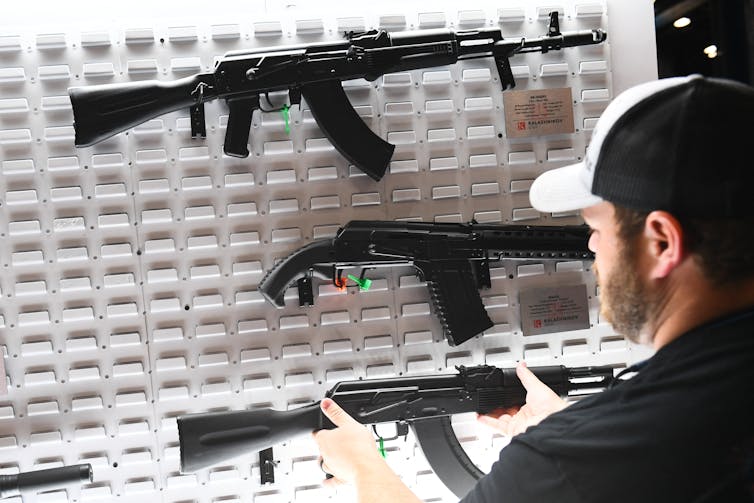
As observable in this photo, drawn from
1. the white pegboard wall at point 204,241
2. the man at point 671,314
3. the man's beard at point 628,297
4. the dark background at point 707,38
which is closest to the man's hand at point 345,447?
the white pegboard wall at point 204,241

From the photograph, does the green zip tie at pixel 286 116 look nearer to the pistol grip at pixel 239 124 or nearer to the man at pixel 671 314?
the pistol grip at pixel 239 124

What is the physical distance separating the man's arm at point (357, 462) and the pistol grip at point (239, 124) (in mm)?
785

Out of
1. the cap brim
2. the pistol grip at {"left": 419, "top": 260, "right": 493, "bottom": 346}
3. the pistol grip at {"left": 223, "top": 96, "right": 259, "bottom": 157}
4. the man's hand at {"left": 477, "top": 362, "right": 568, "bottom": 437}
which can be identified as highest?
the pistol grip at {"left": 223, "top": 96, "right": 259, "bottom": 157}

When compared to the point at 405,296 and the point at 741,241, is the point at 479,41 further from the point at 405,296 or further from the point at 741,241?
the point at 741,241

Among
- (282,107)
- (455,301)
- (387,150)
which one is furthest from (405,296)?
(282,107)

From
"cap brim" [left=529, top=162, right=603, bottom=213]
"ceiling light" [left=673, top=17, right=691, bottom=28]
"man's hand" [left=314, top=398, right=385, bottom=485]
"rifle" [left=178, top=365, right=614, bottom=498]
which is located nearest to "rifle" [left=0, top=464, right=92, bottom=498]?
"rifle" [left=178, top=365, right=614, bottom=498]

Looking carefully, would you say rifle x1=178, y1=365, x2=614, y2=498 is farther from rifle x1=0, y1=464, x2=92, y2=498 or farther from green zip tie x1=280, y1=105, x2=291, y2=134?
green zip tie x1=280, y1=105, x2=291, y2=134

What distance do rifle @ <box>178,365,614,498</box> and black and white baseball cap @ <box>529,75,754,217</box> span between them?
38.9 inches

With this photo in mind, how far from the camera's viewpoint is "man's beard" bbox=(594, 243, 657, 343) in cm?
101

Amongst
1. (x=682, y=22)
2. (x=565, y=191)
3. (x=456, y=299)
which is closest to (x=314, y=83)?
(x=456, y=299)

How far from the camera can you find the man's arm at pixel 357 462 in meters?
1.35

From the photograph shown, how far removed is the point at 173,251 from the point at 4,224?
0.49 m

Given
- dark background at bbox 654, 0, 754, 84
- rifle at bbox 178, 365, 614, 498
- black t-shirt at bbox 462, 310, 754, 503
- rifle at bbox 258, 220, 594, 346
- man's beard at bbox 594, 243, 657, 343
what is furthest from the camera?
dark background at bbox 654, 0, 754, 84

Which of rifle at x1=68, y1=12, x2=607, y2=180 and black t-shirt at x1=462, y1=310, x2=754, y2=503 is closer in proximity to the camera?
black t-shirt at x1=462, y1=310, x2=754, y2=503
